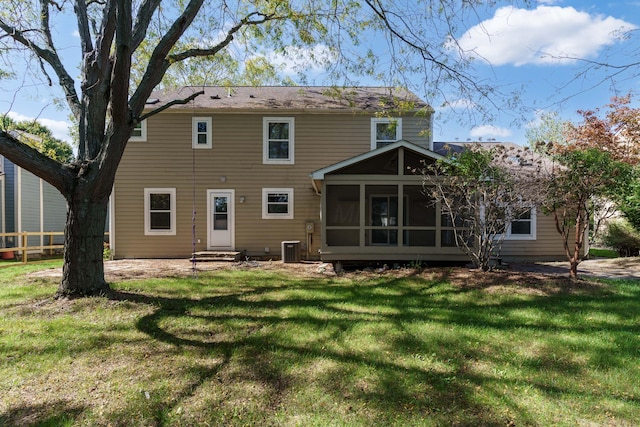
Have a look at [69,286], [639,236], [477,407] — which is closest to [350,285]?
[477,407]

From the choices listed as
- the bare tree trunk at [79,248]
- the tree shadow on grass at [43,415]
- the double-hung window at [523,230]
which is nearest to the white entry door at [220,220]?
the bare tree trunk at [79,248]

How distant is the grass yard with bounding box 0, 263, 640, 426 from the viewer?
290 cm

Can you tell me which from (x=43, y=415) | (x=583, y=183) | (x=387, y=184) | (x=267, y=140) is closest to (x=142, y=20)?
(x=267, y=140)

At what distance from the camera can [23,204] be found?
51.4 feet

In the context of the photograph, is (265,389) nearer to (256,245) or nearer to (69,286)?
(69,286)

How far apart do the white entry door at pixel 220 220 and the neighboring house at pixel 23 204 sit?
744 centimetres

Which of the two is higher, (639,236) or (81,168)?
(81,168)

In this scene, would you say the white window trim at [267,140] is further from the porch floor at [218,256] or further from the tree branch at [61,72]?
the tree branch at [61,72]

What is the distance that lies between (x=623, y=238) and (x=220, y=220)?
45.8 feet

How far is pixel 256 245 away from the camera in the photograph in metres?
12.1

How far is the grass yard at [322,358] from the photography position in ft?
9.50

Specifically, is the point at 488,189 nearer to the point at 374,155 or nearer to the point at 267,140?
the point at 374,155

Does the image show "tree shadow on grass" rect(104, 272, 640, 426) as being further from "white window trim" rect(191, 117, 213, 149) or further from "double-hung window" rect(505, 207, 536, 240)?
"white window trim" rect(191, 117, 213, 149)

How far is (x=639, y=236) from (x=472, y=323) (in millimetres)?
10555
